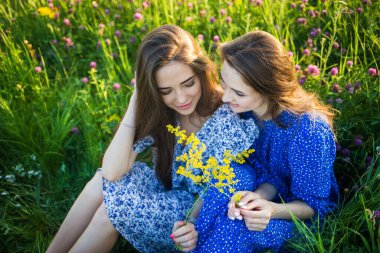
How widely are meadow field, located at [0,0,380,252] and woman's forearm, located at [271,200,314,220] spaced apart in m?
0.09

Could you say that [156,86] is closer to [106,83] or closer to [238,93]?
[238,93]

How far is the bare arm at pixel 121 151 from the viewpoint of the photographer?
2.15 m

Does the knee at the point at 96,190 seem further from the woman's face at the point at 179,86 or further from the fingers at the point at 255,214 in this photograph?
the fingers at the point at 255,214

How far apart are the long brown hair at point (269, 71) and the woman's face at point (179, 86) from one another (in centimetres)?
22

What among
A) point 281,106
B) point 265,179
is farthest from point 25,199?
point 281,106

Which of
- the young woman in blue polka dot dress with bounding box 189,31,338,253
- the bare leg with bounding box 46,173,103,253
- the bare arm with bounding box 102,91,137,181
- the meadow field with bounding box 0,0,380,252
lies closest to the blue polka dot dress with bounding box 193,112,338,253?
the young woman in blue polka dot dress with bounding box 189,31,338,253

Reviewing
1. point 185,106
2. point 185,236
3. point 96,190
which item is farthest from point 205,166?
point 96,190

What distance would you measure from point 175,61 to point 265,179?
0.71 meters

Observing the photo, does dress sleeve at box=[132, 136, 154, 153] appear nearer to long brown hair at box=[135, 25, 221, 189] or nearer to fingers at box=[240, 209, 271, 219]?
long brown hair at box=[135, 25, 221, 189]

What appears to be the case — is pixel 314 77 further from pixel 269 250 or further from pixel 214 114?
pixel 269 250

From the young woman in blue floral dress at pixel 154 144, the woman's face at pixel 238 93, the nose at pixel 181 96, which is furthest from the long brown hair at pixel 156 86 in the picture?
the woman's face at pixel 238 93

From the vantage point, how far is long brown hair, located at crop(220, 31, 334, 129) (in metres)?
1.84

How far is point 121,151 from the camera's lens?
2.20 m

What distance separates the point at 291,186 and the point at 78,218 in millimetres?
1078
